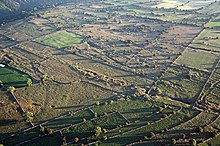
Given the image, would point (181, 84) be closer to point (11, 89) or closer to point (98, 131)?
point (98, 131)

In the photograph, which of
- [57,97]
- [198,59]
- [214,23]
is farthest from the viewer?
[214,23]

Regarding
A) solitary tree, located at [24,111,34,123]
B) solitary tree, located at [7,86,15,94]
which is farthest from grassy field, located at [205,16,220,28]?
solitary tree, located at [24,111,34,123]

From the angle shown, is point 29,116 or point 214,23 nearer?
point 29,116

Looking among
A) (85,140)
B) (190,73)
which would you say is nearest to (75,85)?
(85,140)

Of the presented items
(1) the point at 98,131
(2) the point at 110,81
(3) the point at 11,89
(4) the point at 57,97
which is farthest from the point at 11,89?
(1) the point at 98,131

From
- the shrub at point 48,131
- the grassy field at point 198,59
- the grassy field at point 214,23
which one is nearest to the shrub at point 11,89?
the shrub at point 48,131

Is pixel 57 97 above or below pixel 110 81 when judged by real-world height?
below

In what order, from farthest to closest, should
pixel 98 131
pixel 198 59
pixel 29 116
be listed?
pixel 198 59
pixel 29 116
pixel 98 131
